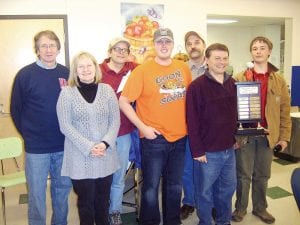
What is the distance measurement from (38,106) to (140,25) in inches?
99.6

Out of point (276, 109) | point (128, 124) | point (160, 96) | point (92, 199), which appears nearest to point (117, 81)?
point (128, 124)

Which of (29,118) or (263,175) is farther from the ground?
(29,118)

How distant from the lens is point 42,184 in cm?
223

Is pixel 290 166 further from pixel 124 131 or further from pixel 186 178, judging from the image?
pixel 124 131

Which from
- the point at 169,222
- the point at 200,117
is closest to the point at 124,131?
the point at 200,117

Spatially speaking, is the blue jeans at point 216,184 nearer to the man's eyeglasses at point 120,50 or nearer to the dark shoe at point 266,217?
the dark shoe at point 266,217

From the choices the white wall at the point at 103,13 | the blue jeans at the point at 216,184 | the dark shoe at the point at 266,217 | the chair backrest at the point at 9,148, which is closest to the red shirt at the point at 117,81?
the blue jeans at the point at 216,184

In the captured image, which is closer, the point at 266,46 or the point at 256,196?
the point at 266,46

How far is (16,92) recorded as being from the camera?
2162mm

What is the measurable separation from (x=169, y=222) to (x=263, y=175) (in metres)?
0.89

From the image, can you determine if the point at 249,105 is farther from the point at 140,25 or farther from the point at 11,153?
the point at 140,25

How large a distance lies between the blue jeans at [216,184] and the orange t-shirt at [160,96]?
0.31 metres

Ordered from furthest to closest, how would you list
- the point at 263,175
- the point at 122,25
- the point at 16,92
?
the point at 122,25, the point at 263,175, the point at 16,92

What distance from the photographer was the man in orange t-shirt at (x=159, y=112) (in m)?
2.22
